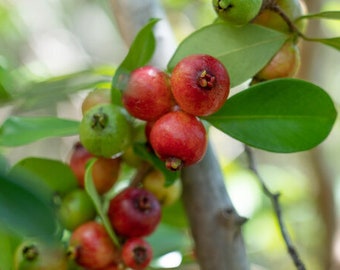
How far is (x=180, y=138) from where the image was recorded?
2.10 ft

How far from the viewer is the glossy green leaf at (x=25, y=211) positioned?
38 cm

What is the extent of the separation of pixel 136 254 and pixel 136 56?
0.73 feet

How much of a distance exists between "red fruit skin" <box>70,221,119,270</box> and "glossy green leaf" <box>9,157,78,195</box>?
2.7 inches

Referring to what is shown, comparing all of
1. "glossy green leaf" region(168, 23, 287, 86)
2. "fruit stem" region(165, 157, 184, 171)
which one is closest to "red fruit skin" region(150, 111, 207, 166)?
"fruit stem" region(165, 157, 184, 171)

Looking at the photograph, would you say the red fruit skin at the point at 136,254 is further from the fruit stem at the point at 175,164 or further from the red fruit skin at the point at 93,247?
the fruit stem at the point at 175,164

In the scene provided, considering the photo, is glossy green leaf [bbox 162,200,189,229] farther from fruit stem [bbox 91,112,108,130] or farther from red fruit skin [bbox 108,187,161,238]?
fruit stem [bbox 91,112,108,130]

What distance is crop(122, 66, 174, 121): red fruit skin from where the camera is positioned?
68 cm

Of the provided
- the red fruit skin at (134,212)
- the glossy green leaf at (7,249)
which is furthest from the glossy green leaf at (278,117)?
the glossy green leaf at (7,249)

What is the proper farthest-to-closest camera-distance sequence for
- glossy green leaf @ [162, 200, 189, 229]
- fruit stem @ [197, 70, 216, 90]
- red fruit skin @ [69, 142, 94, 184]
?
glossy green leaf @ [162, 200, 189, 229]
red fruit skin @ [69, 142, 94, 184]
fruit stem @ [197, 70, 216, 90]

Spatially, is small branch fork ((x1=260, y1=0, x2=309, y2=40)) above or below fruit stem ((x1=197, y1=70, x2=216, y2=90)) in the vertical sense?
above

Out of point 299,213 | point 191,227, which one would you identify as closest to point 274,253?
point 299,213

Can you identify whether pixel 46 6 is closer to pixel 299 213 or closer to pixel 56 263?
pixel 299 213

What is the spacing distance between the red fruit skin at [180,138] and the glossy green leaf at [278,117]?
0.07 meters

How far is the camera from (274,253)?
75.9 inches
